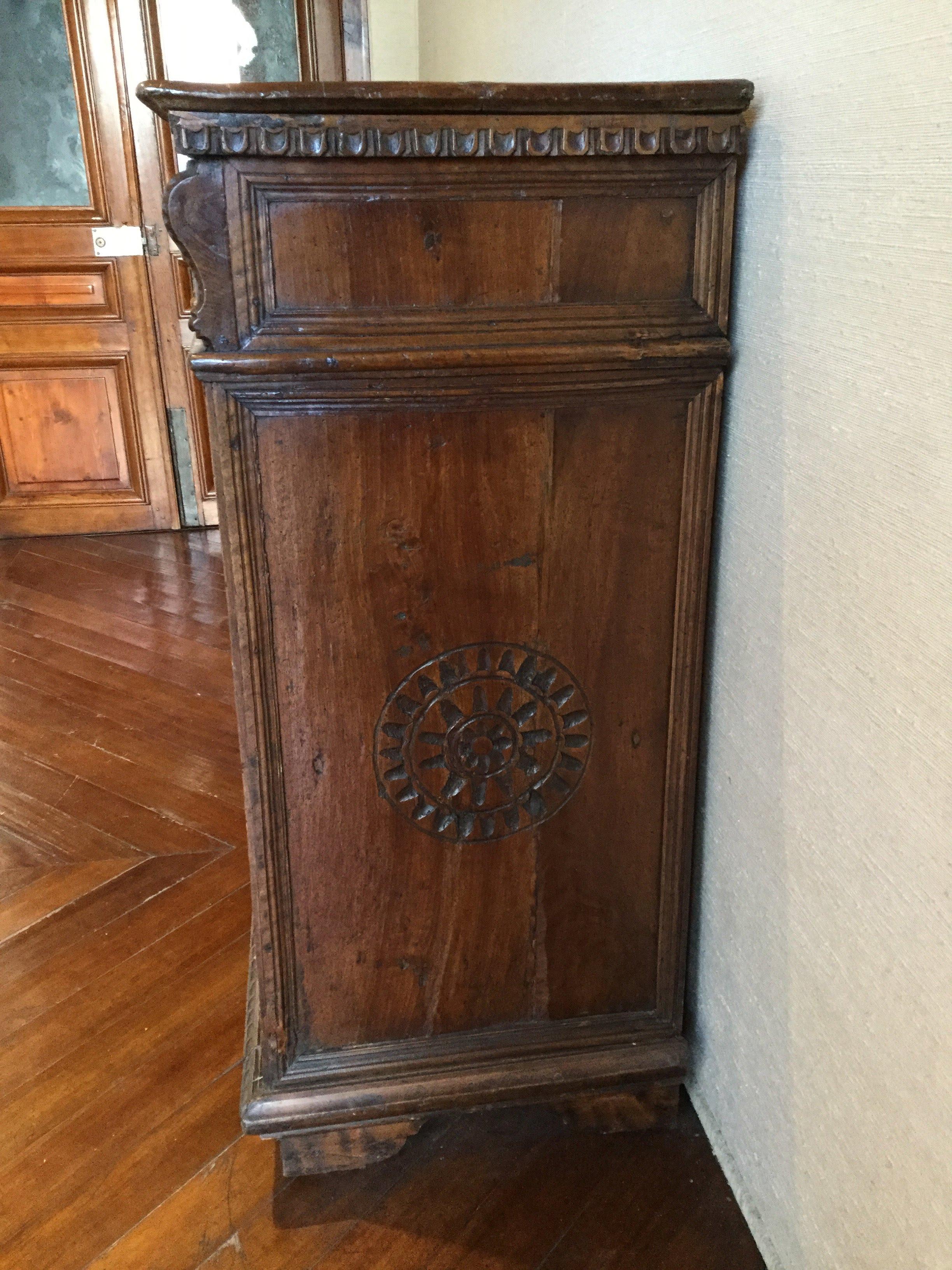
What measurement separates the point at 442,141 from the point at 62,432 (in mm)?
2965

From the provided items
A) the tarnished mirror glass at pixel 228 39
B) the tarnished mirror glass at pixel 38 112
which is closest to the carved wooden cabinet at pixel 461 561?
the tarnished mirror glass at pixel 228 39

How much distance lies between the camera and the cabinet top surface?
2.70 feet

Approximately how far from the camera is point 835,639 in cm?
83

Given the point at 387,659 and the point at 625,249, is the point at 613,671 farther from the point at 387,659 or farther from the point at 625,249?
the point at 625,249

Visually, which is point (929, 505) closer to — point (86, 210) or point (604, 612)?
point (604, 612)

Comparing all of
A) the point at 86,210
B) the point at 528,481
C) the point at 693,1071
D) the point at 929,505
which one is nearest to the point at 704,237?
the point at 528,481

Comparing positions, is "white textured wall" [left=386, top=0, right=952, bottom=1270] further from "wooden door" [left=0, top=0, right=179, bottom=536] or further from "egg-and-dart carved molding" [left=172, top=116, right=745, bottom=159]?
"wooden door" [left=0, top=0, right=179, bottom=536]

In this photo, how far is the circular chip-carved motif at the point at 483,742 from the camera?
1047 mm

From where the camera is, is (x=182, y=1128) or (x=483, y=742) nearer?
(x=483, y=742)

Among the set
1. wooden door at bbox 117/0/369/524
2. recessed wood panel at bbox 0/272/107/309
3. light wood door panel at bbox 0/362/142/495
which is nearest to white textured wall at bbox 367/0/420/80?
wooden door at bbox 117/0/369/524

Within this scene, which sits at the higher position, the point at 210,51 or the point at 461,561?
the point at 210,51

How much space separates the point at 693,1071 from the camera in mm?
1257

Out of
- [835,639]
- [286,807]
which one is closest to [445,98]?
[835,639]

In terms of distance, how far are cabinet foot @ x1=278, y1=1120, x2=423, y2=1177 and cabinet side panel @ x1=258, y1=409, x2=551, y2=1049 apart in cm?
11
